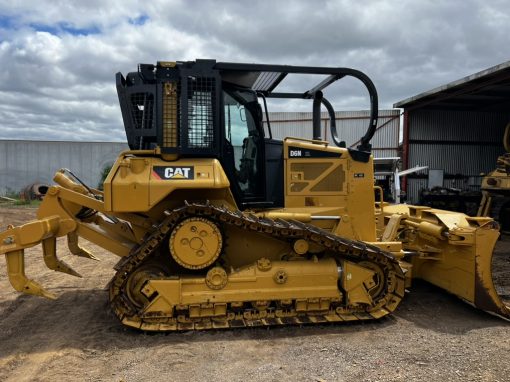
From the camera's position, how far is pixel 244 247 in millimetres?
5547

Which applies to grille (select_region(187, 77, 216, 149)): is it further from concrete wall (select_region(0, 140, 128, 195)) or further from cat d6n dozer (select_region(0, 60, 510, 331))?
concrete wall (select_region(0, 140, 128, 195))

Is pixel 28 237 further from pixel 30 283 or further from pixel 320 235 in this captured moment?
pixel 320 235

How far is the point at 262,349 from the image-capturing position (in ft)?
15.3

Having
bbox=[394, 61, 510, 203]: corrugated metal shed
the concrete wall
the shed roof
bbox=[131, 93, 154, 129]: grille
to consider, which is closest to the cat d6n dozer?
bbox=[131, 93, 154, 129]: grille

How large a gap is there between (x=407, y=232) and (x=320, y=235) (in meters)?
2.35

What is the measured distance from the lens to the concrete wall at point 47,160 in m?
31.5

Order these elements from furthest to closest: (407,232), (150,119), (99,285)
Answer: (99,285) → (407,232) → (150,119)

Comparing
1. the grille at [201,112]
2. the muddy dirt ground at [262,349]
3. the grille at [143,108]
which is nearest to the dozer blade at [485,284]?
the muddy dirt ground at [262,349]

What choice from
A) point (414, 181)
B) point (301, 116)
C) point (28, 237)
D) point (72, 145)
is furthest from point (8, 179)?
point (28, 237)

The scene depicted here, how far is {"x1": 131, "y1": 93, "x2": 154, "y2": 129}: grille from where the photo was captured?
540 centimetres

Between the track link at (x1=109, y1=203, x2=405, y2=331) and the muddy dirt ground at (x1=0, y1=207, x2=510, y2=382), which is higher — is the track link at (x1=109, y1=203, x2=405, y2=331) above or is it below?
above

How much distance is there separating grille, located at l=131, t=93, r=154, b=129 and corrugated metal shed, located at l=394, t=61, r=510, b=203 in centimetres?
1578

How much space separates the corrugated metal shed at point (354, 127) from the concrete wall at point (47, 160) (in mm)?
13697

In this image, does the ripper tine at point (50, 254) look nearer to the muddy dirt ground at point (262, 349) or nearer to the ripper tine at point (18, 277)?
the ripper tine at point (18, 277)
